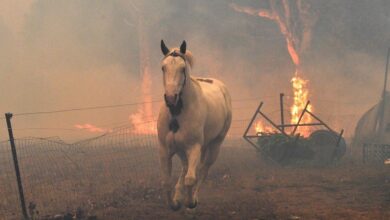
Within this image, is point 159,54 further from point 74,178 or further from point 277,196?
point 277,196

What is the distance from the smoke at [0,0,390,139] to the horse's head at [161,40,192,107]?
24.4 meters

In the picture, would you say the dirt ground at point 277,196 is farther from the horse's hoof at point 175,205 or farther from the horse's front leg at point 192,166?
the horse's front leg at point 192,166

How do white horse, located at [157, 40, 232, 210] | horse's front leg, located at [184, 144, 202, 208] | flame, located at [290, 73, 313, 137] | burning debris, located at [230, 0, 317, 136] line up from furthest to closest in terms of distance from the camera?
burning debris, located at [230, 0, 317, 136] < flame, located at [290, 73, 313, 137] < horse's front leg, located at [184, 144, 202, 208] < white horse, located at [157, 40, 232, 210]

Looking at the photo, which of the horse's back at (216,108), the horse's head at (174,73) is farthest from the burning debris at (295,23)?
the horse's head at (174,73)

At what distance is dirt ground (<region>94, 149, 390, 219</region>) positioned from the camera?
28.2 ft

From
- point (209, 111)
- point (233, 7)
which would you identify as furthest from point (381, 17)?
point (209, 111)

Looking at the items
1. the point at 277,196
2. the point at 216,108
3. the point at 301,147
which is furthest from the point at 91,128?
the point at 216,108

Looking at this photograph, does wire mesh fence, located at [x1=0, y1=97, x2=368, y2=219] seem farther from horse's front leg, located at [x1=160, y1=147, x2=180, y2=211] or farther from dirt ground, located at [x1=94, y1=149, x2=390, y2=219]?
horse's front leg, located at [x1=160, y1=147, x2=180, y2=211]

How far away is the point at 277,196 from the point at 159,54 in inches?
1116

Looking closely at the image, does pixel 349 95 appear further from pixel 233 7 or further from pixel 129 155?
pixel 129 155

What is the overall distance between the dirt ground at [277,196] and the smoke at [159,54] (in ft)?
57.2

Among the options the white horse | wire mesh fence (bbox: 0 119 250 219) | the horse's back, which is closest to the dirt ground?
wire mesh fence (bbox: 0 119 250 219)

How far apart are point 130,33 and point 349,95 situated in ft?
67.4

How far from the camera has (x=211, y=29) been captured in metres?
37.1
